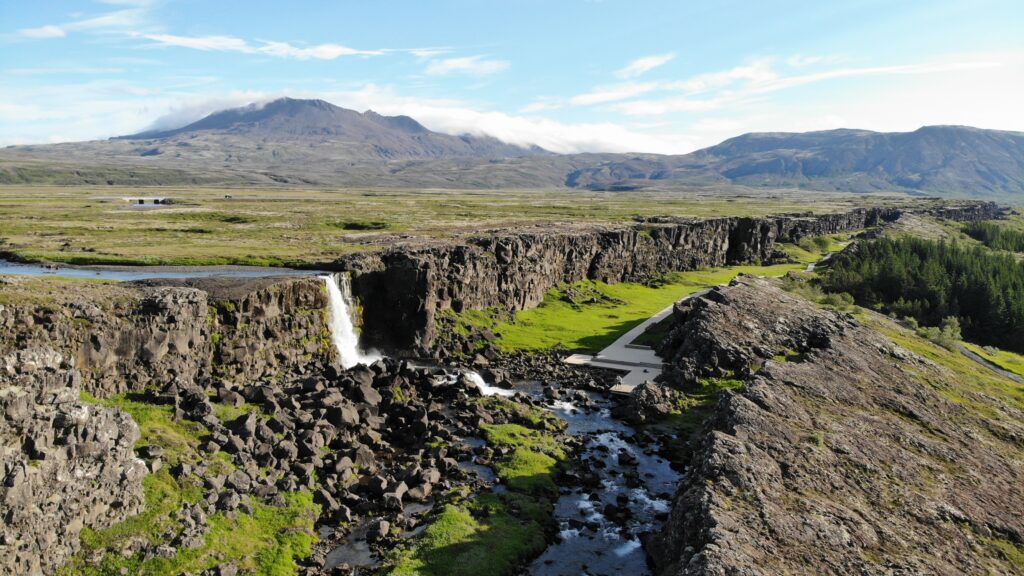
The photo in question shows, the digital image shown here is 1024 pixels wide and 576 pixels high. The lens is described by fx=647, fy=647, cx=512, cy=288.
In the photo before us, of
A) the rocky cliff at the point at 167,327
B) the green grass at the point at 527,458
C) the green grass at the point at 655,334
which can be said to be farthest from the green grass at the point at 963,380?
the rocky cliff at the point at 167,327

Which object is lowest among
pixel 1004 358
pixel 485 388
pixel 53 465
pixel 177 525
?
pixel 485 388

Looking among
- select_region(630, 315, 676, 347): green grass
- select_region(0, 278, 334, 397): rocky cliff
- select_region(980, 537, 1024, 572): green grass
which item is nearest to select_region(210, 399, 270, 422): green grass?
select_region(0, 278, 334, 397): rocky cliff

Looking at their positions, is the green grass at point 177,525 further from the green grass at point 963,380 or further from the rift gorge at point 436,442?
the green grass at point 963,380

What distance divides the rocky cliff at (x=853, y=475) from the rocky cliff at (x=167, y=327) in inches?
1731

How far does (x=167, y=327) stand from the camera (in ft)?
188

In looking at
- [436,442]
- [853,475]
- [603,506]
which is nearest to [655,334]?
[436,442]

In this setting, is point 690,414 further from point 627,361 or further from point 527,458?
point 527,458

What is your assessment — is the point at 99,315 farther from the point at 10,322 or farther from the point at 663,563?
the point at 663,563

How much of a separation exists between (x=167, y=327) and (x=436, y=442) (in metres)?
26.0

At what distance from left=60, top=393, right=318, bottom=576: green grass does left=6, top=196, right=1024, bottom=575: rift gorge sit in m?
0.15

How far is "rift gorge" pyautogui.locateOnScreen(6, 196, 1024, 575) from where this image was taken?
123 feet

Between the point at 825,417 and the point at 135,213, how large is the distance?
171110 mm

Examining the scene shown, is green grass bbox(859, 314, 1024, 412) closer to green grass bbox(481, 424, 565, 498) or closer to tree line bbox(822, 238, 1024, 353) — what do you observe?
tree line bbox(822, 238, 1024, 353)

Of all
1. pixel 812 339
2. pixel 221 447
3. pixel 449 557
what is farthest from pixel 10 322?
pixel 812 339
